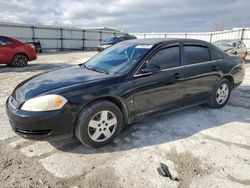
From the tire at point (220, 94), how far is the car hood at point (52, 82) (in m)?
2.53

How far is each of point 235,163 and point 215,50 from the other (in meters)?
2.61

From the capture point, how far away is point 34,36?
20953mm

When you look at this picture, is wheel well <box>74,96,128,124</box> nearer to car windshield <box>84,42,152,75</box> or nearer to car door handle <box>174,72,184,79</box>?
car windshield <box>84,42,152,75</box>

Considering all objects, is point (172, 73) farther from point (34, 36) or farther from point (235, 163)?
point (34, 36)

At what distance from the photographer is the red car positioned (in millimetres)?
9656

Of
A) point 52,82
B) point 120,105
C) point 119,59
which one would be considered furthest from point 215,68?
point 52,82

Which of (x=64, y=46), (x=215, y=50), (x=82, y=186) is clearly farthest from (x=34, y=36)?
(x=82, y=186)

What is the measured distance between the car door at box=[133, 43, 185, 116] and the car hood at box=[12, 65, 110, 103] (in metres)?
0.58

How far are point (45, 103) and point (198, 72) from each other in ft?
9.22

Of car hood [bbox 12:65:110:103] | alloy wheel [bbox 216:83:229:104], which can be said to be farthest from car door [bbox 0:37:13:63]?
alloy wheel [bbox 216:83:229:104]

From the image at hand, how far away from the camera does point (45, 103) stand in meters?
2.76

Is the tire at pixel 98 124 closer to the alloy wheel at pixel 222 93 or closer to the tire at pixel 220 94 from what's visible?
the tire at pixel 220 94

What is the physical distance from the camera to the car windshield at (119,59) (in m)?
3.47

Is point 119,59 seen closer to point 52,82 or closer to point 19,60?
point 52,82
